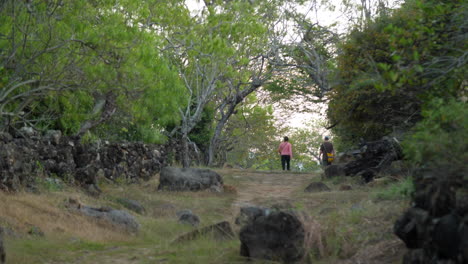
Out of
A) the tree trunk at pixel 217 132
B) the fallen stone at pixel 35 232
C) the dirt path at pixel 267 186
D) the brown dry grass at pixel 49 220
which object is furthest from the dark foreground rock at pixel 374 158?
the tree trunk at pixel 217 132

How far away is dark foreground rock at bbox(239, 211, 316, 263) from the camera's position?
6.05 m

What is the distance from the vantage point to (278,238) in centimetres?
614

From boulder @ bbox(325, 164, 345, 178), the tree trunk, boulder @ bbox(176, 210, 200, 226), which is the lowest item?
boulder @ bbox(176, 210, 200, 226)

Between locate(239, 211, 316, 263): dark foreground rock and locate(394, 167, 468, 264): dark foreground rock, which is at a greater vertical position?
locate(394, 167, 468, 264): dark foreground rock

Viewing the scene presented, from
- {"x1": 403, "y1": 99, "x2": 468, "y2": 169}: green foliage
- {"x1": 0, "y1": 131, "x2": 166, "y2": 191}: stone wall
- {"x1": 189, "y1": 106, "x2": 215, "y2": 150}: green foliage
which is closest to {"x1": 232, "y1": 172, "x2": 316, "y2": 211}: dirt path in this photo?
{"x1": 0, "y1": 131, "x2": 166, "y2": 191}: stone wall

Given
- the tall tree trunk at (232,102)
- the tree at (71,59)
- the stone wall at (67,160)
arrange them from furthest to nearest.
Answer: the tall tree trunk at (232,102) < the stone wall at (67,160) < the tree at (71,59)

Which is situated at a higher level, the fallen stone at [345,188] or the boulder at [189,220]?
the fallen stone at [345,188]

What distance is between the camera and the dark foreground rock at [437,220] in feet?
13.8

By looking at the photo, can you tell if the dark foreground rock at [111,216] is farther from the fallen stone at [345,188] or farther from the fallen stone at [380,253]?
the fallen stone at [345,188]

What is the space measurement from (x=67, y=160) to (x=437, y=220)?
10.8 metres

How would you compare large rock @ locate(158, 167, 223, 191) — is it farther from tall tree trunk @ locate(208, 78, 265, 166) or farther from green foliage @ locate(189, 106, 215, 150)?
green foliage @ locate(189, 106, 215, 150)

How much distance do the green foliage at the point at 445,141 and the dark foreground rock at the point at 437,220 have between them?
17 cm

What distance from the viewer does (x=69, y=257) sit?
710cm

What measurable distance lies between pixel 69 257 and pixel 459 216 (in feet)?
17.0
